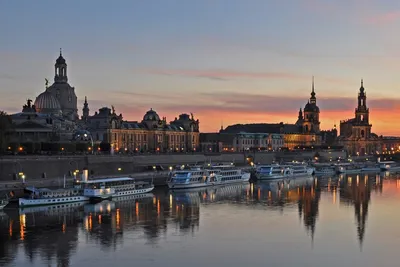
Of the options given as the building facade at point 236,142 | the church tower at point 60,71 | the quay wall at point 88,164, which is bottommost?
the quay wall at point 88,164

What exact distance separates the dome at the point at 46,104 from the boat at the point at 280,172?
25.8m

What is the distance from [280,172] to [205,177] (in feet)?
49.3

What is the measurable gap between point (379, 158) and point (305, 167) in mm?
41999

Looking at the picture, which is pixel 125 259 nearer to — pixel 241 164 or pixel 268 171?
pixel 268 171

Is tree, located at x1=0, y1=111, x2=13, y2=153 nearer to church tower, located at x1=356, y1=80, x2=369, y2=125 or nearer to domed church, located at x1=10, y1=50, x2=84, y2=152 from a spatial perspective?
domed church, located at x1=10, y1=50, x2=84, y2=152

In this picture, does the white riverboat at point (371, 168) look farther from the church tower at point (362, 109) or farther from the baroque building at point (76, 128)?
the church tower at point (362, 109)

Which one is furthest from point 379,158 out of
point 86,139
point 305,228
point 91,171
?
point 305,228

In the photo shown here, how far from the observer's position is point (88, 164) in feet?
172

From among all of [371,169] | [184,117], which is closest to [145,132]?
[184,117]

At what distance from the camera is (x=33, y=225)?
103 feet

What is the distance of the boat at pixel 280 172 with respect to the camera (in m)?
65.2

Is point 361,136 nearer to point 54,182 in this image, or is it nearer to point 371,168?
point 371,168

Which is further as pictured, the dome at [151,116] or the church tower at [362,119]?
the church tower at [362,119]

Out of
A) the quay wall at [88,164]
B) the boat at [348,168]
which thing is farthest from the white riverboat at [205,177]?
the boat at [348,168]
